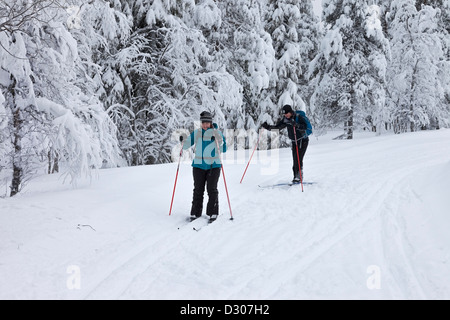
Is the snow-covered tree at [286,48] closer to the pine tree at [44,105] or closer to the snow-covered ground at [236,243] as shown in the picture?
the snow-covered ground at [236,243]

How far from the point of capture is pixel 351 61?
65.4 feet

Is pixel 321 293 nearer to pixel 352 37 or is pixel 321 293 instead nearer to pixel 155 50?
pixel 155 50

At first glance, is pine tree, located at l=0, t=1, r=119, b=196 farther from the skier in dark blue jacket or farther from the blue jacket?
the skier in dark blue jacket

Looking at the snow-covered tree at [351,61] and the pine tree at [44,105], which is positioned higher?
the snow-covered tree at [351,61]

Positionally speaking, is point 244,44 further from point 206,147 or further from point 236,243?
point 236,243

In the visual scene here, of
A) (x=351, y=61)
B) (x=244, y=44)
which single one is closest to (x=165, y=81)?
(x=244, y=44)

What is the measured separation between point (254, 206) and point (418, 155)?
835 centimetres

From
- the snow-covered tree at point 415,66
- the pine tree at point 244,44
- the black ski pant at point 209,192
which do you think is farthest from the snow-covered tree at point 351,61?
the black ski pant at point 209,192

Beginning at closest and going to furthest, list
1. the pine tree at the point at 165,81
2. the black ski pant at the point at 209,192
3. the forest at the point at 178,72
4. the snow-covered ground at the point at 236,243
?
the snow-covered ground at the point at 236,243, the black ski pant at the point at 209,192, the forest at the point at 178,72, the pine tree at the point at 165,81

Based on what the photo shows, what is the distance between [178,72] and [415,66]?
63.0 ft

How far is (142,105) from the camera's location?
13.2 meters

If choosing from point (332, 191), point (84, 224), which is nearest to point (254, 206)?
point (332, 191)

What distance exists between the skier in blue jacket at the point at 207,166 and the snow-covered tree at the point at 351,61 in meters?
16.1

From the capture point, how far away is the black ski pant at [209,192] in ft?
19.8
